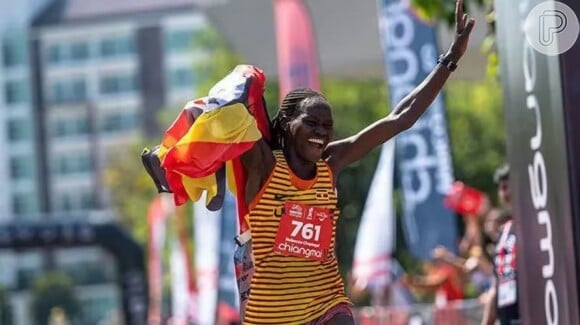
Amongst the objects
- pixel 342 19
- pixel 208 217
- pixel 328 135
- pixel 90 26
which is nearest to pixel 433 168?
pixel 342 19

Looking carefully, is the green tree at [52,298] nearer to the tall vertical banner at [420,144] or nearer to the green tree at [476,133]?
the green tree at [476,133]

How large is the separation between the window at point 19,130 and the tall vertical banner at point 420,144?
117015mm

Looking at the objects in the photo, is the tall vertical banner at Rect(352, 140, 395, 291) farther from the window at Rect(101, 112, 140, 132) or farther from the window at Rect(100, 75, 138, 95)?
the window at Rect(100, 75, 138, 95)

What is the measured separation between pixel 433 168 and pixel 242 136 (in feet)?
33.3

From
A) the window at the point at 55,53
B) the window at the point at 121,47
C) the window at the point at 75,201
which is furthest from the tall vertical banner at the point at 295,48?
the window at the point at 55,53

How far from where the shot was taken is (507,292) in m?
10.2

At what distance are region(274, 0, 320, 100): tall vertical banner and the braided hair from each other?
9243 mm

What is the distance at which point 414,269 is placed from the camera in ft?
142

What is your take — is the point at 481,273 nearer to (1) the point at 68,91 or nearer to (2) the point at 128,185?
(2) the point at 128,185

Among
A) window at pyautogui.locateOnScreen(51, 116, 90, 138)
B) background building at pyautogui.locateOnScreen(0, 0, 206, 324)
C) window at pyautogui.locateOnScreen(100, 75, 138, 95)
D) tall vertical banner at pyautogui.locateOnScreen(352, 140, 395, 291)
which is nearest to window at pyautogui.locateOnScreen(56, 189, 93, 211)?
background building at pyautogui.locateOnScreen(0, 0, 206, 324)

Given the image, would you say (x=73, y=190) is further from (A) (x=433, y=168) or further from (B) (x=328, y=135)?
(B) (x=328, y=135)

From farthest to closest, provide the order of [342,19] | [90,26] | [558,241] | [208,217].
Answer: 1. [90,26]
2. [208,217]
3. [342,19]
4. [558,241]

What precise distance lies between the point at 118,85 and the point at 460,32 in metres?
126

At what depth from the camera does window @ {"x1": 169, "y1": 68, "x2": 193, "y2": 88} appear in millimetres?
129875
